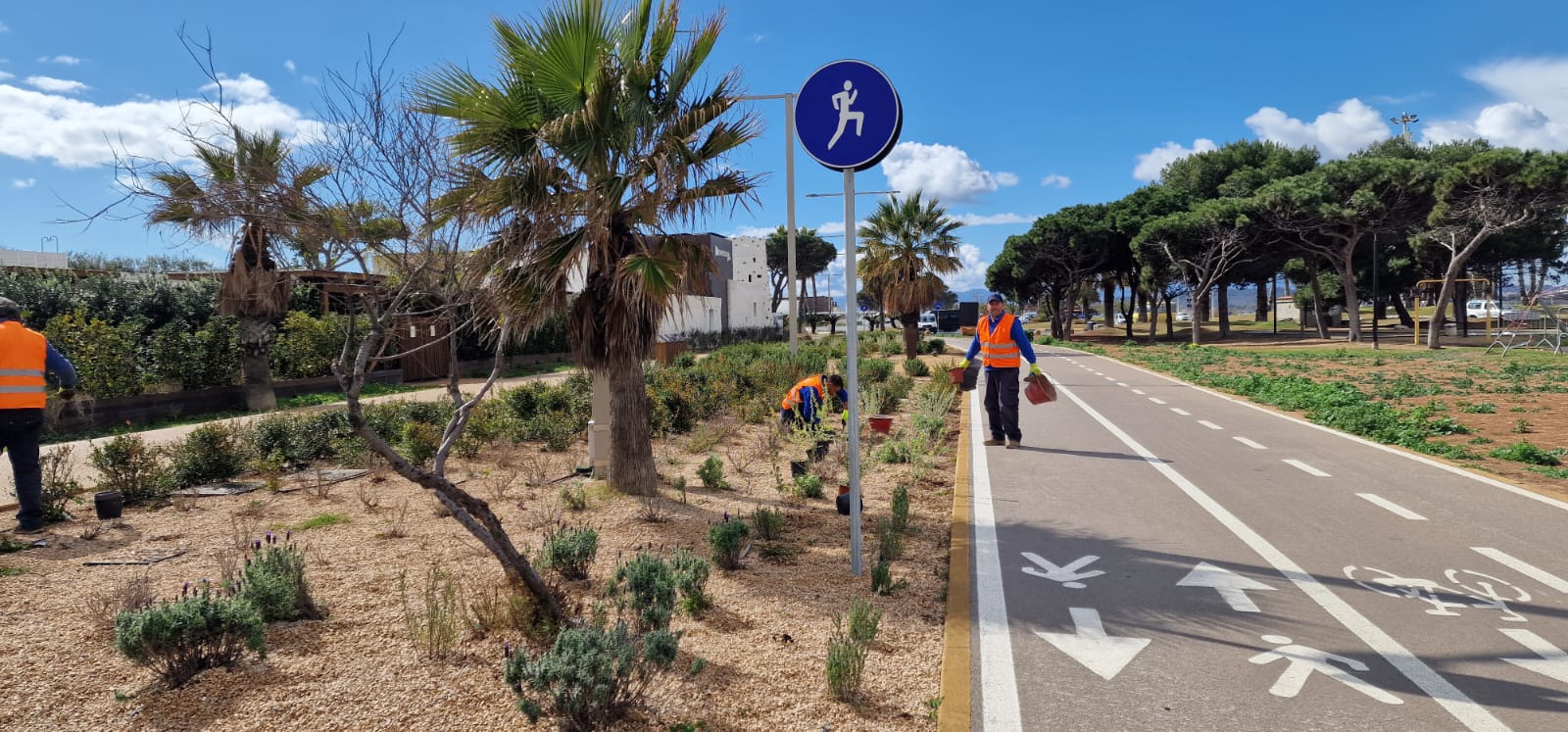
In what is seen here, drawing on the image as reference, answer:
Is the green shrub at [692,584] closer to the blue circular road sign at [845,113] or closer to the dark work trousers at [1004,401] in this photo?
the blue circular road sign at [845,113]

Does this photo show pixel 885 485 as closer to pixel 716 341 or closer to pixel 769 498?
pixel 769 498

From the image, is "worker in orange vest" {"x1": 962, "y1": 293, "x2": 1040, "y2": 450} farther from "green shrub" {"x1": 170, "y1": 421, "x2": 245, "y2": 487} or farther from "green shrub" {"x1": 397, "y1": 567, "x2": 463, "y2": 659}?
"green shrub" {"x1": 170, "y1": 421, "x2": 245, "y2": 487}

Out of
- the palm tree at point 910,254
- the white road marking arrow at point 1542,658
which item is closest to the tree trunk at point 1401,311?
the palm tree at point 910,254

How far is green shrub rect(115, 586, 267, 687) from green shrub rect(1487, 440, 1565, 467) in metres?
11.0

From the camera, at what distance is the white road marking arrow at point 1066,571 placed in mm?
5148

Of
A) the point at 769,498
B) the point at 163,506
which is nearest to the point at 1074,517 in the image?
the point at 769,498

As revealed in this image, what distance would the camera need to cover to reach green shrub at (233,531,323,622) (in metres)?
4.19

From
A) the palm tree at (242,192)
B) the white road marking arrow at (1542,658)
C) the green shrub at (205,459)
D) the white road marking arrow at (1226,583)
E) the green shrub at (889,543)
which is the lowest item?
the white road marking arrow at (1542,658)

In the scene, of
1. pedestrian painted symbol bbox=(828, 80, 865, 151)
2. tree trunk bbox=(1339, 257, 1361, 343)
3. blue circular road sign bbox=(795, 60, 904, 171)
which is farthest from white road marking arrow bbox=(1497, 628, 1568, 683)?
tree trunk bbox=(1339, 257, 1361, 343)

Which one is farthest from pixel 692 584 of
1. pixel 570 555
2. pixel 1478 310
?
pixel 1478 310

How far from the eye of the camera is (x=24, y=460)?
244 inches

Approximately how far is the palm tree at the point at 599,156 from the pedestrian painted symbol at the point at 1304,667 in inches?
186

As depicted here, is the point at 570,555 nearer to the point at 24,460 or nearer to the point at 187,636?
the point at 187,636

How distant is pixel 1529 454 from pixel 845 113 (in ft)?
28.0
